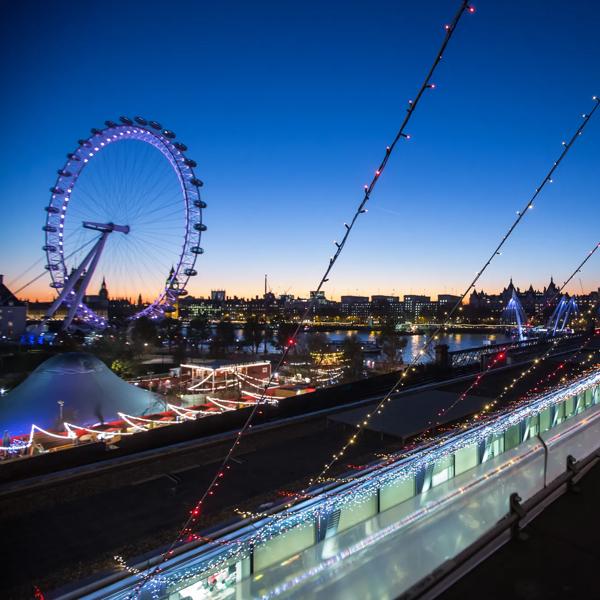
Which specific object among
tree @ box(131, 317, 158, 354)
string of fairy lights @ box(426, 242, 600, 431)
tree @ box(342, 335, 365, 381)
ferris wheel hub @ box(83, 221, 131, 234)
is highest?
ferris wheel hub @ box(83, 221, 131, 234)

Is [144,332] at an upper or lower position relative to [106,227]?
lower

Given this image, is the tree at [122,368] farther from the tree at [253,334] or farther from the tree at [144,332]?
the tree at [253,334]

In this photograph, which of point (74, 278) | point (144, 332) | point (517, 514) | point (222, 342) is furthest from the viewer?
point (222, 342)

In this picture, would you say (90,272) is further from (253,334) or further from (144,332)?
(253,334)

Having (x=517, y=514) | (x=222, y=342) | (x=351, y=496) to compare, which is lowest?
(x=222, y=342)

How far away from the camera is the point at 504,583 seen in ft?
7.68

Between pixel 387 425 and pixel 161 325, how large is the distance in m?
63.4

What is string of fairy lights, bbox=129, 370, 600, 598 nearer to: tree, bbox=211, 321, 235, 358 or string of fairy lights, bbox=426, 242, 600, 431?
string of fairy lights, bbox=426, 242, 600, 431

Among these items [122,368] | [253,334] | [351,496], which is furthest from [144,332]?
[351,496]

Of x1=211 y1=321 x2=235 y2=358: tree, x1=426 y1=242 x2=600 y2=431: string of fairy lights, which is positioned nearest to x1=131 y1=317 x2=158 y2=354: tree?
x1=211 y1=321 x2=235 y2=358: tree

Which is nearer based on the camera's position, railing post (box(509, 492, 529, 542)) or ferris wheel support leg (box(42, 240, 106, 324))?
railing post (box(509, 492, 529, 542))

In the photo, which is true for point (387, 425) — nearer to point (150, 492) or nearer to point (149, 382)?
point (150, 492)

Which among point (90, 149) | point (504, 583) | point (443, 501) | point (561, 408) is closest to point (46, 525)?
point (443, 501)

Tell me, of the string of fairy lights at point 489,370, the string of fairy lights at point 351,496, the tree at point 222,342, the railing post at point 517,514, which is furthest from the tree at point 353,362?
the railing post at point 517,514
